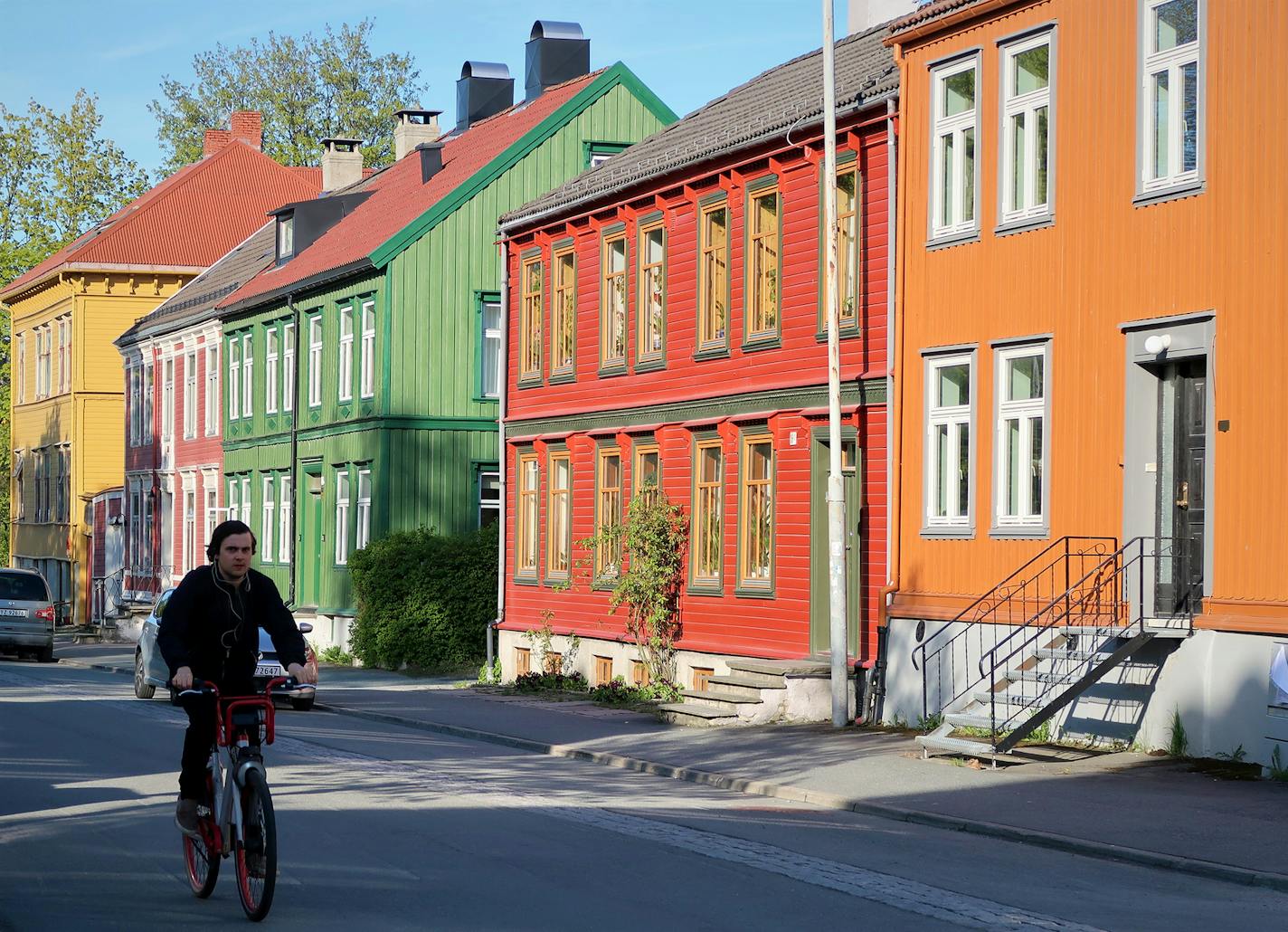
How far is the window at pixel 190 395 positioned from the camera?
51594 millimetres

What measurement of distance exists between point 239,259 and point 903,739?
36.8m

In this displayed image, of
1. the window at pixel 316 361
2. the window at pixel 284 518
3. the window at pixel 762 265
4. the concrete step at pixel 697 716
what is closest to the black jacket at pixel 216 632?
the concrete step at pixel 697 716

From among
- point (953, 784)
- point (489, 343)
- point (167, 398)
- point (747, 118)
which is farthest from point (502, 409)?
point (167, 398)

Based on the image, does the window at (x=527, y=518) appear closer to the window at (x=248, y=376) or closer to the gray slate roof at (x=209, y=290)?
the window at (x=248, y=376)

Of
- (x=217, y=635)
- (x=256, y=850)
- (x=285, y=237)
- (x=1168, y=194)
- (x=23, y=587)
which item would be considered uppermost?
(x=285, y=237)

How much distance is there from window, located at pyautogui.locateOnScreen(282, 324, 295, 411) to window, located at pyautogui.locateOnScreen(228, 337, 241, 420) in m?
3.63

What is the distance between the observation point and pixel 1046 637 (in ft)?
62.9

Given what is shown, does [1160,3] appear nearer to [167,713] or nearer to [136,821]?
[136,821]

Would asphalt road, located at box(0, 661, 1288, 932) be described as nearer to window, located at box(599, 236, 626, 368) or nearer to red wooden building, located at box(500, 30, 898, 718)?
red wooden building, located at box(500, 30, 898, 718)

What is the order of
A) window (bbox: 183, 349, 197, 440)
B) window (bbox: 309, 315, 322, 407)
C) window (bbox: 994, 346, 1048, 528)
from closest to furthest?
window (bbox: 994, 346, 1048, 528)
window (bbox: 309, 315, 322, 407)
window (bbox: 183, 349, 197, 440)

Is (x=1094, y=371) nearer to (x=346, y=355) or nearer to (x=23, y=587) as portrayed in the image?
(x=346, y=355)

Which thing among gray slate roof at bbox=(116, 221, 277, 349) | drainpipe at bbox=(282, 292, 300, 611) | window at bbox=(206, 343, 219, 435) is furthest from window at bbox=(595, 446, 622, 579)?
window at bbox=(206, 343, 219, 435)

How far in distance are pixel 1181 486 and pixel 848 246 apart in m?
6.42

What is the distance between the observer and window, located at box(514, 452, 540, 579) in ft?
105
